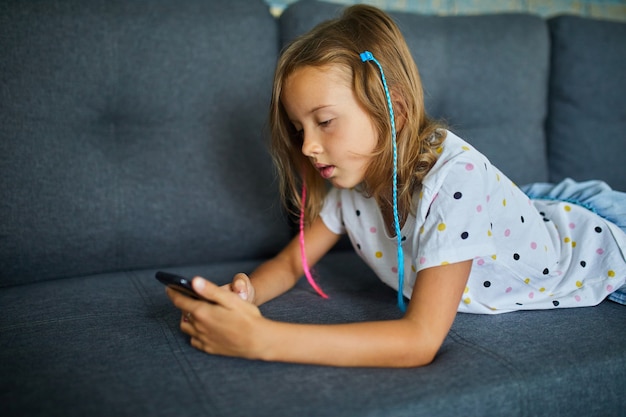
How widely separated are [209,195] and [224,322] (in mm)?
573

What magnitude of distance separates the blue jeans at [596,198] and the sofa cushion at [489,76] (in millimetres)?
246

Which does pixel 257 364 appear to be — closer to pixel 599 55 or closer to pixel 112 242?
pixel 112 242

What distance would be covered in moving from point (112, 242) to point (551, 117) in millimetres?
1334

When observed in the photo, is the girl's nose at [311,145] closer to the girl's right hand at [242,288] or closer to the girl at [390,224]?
the girl at [390,224]

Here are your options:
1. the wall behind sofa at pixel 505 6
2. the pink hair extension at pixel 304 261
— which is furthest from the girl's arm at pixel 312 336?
the wall behind sofa at pixel 505 6

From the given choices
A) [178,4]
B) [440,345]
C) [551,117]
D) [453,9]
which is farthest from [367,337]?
[453,9]

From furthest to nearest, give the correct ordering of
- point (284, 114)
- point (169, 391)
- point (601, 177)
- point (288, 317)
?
1. point (601, 177)
2. point (284, 114)
3. point (288, 317)
4. point (169, 391)

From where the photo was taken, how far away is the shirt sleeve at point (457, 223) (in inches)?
34.3

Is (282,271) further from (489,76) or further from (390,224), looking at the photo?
(489,76)

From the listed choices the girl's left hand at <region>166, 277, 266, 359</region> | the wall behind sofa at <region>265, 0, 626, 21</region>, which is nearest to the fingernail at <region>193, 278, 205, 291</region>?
the girl's left hand at <region>166, 277, 266, 359</region>

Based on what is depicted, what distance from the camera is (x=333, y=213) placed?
1.23m

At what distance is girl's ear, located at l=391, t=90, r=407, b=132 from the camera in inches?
39.9

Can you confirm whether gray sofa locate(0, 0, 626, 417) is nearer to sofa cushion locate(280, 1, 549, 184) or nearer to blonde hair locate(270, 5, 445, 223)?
sofa cushion locate(280, 1, 549, 184)

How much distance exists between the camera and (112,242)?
1.24m
